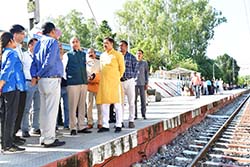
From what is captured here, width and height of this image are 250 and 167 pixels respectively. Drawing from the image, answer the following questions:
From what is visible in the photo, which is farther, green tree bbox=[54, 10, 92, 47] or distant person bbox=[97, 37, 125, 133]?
green tree bbox=[54, 10, 92, 47]

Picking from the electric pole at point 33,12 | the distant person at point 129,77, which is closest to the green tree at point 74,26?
the electric pole at point 33,12

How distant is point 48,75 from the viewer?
455 centimetres

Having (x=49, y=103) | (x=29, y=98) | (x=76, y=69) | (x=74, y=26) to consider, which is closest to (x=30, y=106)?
(x=29, y=98)

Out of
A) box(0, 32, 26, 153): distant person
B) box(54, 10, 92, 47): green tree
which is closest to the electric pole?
box(0, 32, 26, 153): distant person

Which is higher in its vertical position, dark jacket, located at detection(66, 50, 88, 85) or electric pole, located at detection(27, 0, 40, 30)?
electric pole, located at detection(27, 0, 40, 30)

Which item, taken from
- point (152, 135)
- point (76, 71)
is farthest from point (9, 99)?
point (152, 135)

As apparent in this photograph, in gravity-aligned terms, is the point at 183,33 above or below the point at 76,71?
above

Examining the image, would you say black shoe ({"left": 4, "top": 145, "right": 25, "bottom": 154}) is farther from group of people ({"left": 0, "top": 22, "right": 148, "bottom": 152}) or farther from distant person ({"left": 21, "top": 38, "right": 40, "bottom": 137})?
distant person ({"left": 21, "top": 38, "right": 40, "bottom": 137})

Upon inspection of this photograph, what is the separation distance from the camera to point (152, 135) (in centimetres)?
645

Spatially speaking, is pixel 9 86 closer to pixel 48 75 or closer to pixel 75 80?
pixel 48 75

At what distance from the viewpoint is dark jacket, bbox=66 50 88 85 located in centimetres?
557

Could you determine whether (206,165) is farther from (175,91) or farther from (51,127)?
(175,91)

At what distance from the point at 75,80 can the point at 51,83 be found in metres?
1.02

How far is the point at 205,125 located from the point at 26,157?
287 inches
